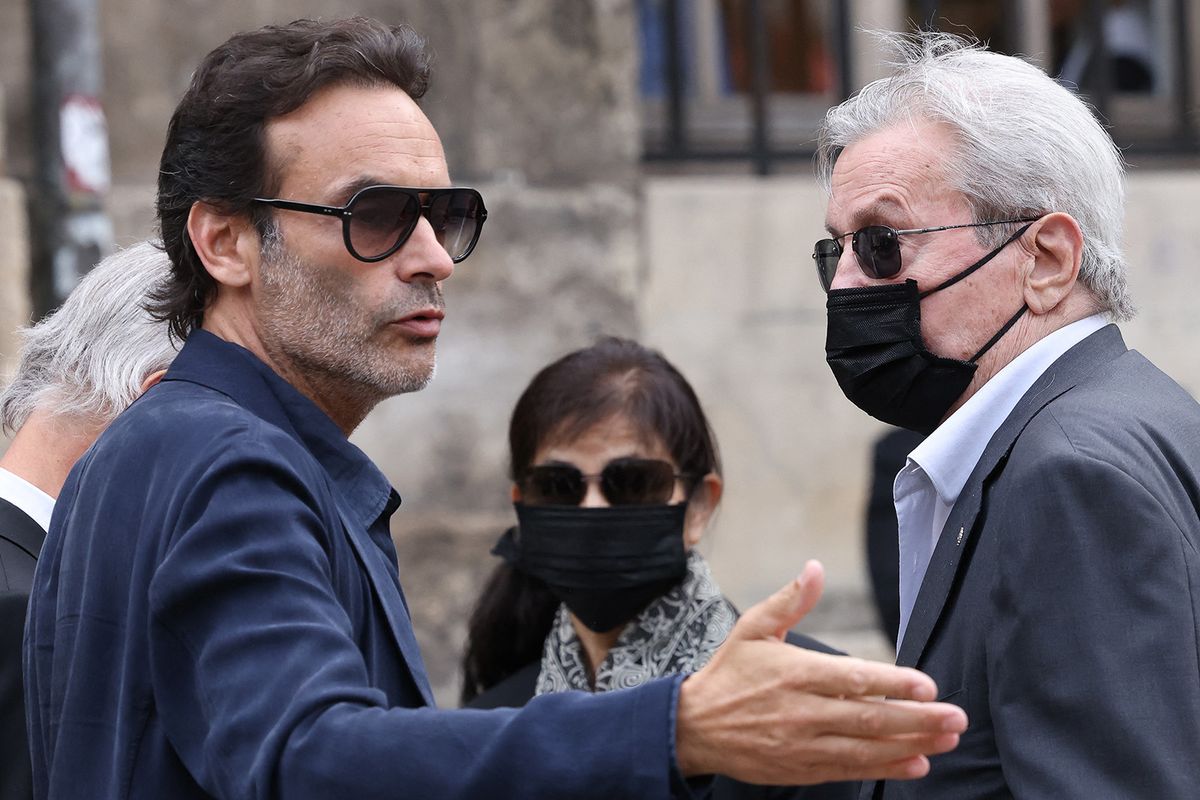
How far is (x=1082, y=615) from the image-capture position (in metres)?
2.09

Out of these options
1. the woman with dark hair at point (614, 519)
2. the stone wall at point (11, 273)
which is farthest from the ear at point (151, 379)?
the stone wall at point (11, 273)

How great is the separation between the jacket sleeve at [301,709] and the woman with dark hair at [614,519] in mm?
1667

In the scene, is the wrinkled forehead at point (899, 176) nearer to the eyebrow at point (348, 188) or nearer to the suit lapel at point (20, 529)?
the eyebrow at point (348, 188)

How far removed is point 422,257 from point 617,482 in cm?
128

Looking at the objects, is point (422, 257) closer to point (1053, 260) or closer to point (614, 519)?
point (1053, 260)

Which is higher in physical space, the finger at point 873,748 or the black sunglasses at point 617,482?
the finger at point 873,748

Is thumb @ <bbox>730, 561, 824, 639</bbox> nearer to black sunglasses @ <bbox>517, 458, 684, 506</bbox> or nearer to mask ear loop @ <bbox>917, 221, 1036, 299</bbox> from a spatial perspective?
mask ear loop @ <bbox>917, 221, 1036, 299</bbox>

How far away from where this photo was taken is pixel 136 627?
1.84 metres

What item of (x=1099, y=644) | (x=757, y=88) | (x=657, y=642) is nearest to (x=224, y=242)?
(x=1099, y=644)

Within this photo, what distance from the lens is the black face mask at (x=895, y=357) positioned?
2.66 metres

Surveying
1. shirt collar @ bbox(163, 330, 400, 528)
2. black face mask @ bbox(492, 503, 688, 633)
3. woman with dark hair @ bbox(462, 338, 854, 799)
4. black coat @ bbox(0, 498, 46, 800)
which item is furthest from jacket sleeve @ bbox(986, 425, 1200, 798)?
black coat @ bbox(0, 498, 46, 800)

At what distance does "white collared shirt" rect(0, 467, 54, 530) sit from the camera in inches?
119

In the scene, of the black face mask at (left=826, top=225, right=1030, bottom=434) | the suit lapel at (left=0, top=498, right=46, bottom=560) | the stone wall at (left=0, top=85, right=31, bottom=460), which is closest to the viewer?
the black face mask at (left=826, top=225, right=1030, bottom=434)

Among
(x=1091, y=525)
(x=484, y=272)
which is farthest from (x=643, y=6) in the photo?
(x=1091, y=525)
